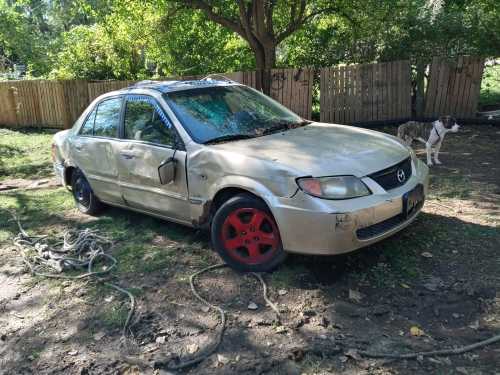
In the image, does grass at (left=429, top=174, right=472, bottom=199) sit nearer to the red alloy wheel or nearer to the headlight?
the headlight

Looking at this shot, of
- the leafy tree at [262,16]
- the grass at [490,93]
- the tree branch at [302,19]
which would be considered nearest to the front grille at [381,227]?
the leafy tree at [262,16]

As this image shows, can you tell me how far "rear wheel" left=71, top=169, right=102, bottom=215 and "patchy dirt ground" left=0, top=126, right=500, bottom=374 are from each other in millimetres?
923

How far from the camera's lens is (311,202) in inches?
148

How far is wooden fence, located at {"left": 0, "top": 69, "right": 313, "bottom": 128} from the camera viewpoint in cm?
1220

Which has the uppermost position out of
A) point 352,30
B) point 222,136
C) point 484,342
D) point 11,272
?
point 352,30

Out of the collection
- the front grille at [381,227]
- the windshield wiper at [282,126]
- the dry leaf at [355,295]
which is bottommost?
the dry leaf at [355,295]

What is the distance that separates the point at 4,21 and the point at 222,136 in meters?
27.1

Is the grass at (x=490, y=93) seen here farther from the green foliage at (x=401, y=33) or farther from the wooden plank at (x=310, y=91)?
the wooden plank at (x=310, y=91)

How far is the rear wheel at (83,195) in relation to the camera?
6.19 m

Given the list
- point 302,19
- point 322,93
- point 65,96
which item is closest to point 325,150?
point 322,93

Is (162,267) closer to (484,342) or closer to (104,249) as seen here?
(104,249)

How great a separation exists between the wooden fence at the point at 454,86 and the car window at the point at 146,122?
836 centimetres

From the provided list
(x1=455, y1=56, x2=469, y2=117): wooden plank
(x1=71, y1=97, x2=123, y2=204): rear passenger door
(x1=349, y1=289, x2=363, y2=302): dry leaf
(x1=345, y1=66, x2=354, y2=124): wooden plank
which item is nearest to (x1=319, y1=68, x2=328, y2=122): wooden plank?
(x1=345, y1=66, x2=354, y2=124): wooden plank

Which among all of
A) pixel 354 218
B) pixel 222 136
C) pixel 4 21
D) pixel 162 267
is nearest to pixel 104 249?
pixel 162 267
